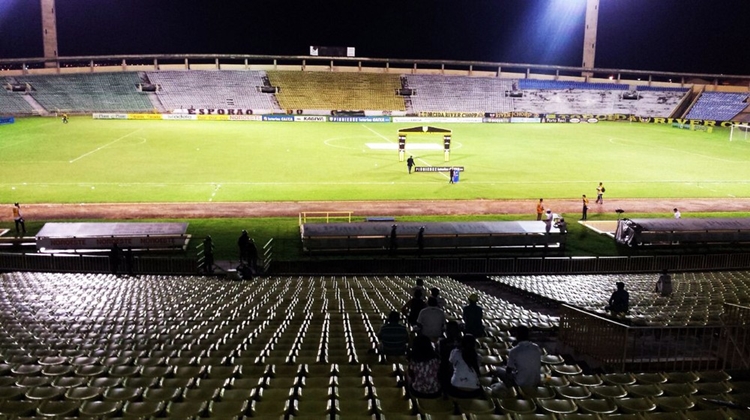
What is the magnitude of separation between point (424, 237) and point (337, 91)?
70.3 meters

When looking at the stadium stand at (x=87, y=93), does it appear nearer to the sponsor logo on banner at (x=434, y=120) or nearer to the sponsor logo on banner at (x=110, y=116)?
the sponsor logo on banner at (x=110, y=116)

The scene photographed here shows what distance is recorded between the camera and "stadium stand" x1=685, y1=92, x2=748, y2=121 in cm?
8669

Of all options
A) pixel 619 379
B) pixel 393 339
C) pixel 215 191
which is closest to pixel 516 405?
pixel 619 379

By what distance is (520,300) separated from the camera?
17703 mm

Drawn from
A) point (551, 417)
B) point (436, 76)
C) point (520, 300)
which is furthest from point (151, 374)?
point (436, 76)

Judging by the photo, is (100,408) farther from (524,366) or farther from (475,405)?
(524,366)

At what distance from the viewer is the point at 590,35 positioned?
330ft

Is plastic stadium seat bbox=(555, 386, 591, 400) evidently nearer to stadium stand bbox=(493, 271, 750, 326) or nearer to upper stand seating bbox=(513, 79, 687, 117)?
stadium stand bbox=(493, 271, 750, 326)

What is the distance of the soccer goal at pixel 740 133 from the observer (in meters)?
68.0

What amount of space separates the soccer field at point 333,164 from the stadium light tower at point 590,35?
35.7 metres

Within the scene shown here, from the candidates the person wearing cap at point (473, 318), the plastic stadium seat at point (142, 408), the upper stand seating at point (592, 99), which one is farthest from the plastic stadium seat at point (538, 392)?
the upper stand seating at point (592, 99)

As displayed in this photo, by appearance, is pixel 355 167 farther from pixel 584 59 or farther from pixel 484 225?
pixel 584 59

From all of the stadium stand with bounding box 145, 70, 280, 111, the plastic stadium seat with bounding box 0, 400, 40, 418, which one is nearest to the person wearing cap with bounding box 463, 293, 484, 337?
the plastic stadium seat with bounding box 0, 400, 40, 418

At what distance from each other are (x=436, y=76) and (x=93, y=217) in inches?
3030
